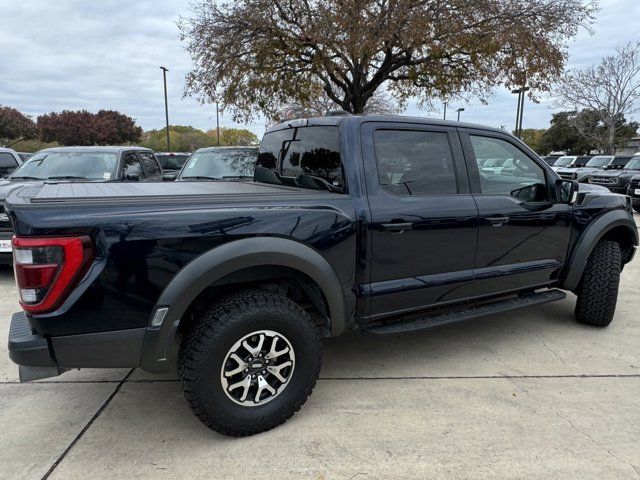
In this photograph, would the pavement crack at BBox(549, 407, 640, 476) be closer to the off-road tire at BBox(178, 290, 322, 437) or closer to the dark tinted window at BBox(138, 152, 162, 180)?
the off-road tire at BBox(178, 290, 322, 437)

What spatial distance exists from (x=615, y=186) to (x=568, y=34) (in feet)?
15.8

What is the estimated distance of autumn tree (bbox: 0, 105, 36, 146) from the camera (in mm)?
40009

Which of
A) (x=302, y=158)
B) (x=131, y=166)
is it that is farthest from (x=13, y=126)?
(x=302, y=158)

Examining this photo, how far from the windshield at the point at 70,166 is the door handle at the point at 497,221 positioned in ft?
17.5

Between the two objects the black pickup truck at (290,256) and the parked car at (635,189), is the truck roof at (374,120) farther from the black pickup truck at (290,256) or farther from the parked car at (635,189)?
the parked car at (635,189)

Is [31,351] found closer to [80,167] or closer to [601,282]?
[601,282]

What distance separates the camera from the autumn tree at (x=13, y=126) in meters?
40.0

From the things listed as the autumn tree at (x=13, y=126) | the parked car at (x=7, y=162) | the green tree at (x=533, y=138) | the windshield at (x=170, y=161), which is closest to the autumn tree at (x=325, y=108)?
the windshield at (x=170, y=161)

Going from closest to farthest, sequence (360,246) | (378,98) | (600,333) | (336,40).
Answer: (360,246)
(600,333)
(336,40)
(378,98)

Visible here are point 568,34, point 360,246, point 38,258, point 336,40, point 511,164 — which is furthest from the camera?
point 568,34

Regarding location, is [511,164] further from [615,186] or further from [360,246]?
[615,186]

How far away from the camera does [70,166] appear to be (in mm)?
6734

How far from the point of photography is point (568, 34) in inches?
465

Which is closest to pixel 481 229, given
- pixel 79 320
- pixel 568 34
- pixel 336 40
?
pixel 79 320
